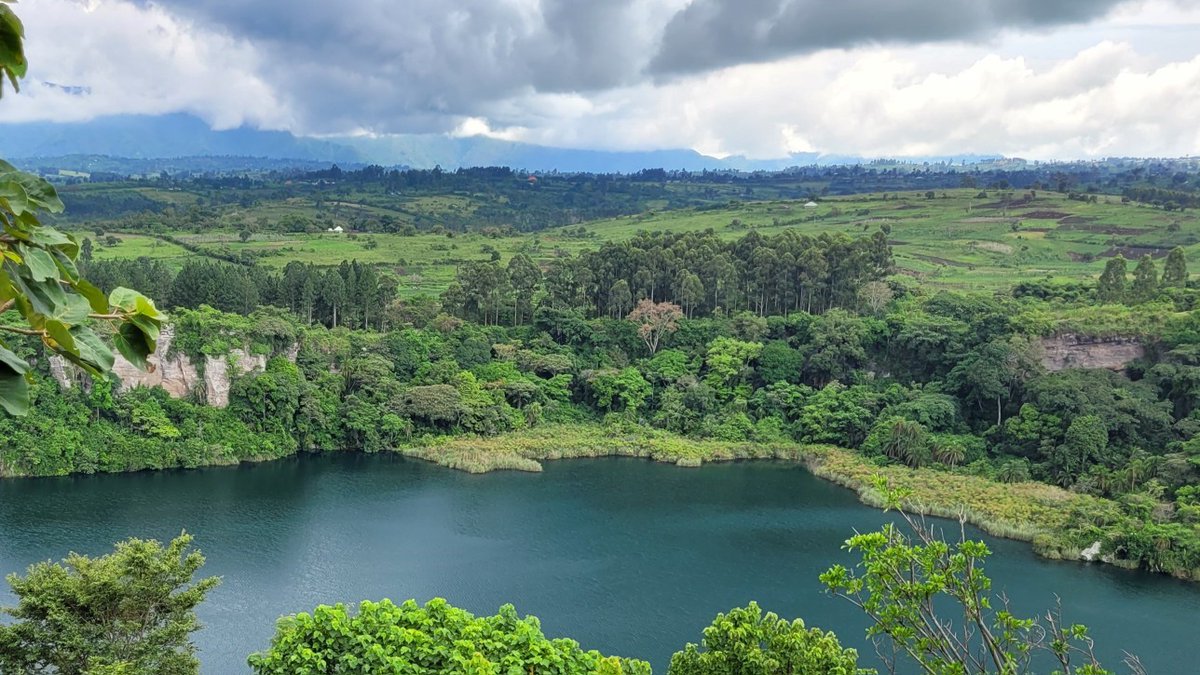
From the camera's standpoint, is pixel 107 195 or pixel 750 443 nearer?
pixel 750 443

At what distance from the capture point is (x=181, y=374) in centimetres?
2758

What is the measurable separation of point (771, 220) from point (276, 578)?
2006 inches

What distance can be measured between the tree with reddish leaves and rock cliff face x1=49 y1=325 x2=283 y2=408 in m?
15.0

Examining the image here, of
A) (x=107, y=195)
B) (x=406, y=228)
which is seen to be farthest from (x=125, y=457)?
(x=107, y=195)

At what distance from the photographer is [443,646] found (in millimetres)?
10820

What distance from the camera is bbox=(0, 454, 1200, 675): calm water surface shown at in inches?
678

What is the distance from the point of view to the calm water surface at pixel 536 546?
1722 cm

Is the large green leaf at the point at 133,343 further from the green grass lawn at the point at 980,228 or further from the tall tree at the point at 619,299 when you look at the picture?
the green grass lawn at the point at 980,228

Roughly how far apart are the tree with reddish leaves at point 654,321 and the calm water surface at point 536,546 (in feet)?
26.8

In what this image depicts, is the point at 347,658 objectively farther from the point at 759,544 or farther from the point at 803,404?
the point at 803,404

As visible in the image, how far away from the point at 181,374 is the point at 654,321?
57.3 feet

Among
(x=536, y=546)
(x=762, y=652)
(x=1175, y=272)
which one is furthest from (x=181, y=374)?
(x=1175, y=272)

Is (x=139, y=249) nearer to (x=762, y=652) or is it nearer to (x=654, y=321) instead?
(x=654, y=321)

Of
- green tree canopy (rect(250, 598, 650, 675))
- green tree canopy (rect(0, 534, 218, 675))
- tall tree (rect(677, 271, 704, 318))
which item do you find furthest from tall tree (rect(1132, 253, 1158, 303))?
green tree canopy (rect(0, 534, 218, 675))
